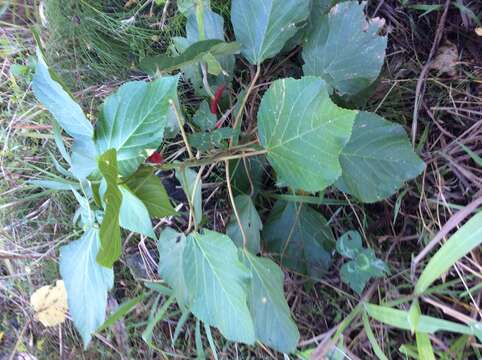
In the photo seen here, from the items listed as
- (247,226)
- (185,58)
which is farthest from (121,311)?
(185,58)

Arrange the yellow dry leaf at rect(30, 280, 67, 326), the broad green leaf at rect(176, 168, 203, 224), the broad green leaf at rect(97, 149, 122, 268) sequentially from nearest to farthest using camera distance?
the broad green leaf at rect(97, 149, 122, 268) < the broad green leaf at rect(176, 168, 203, 224) < the yellow dry leaf at rect(30, 280, 67, 326)

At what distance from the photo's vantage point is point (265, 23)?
32.9 inches

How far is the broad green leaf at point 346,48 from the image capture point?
0.82 m

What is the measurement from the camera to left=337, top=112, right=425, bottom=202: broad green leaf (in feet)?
2.59

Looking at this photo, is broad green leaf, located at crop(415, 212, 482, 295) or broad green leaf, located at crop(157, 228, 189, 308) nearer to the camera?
broad green leaf, located at crop(415, 212, 482, 295)

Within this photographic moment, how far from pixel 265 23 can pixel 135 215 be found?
1.38 feet

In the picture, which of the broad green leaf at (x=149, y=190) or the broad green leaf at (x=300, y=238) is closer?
the broad green leaf at (x=149, y=190)

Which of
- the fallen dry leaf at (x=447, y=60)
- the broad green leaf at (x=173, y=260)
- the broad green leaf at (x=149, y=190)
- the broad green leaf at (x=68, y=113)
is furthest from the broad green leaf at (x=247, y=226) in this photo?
the fallen dry leaf at (x=447, y=60)

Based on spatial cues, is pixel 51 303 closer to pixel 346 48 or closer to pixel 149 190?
pixel 149 190

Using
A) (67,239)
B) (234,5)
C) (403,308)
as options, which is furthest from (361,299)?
(67,239)

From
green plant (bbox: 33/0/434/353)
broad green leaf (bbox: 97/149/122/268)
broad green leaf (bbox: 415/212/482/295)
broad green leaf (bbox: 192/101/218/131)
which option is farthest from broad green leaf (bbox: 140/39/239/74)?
broad green leaf (bbox: 415/212/482/295)

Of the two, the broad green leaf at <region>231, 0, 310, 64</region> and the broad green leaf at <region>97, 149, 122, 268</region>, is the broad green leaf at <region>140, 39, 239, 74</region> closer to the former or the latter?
the broad green leaf at <region>231, 0, 310, 64</region>

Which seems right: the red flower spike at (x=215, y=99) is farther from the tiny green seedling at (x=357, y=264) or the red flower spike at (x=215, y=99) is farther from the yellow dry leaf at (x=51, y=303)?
the yellow dry leaf at (x=51, y=303)

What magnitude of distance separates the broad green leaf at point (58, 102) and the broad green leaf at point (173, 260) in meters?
0.26
